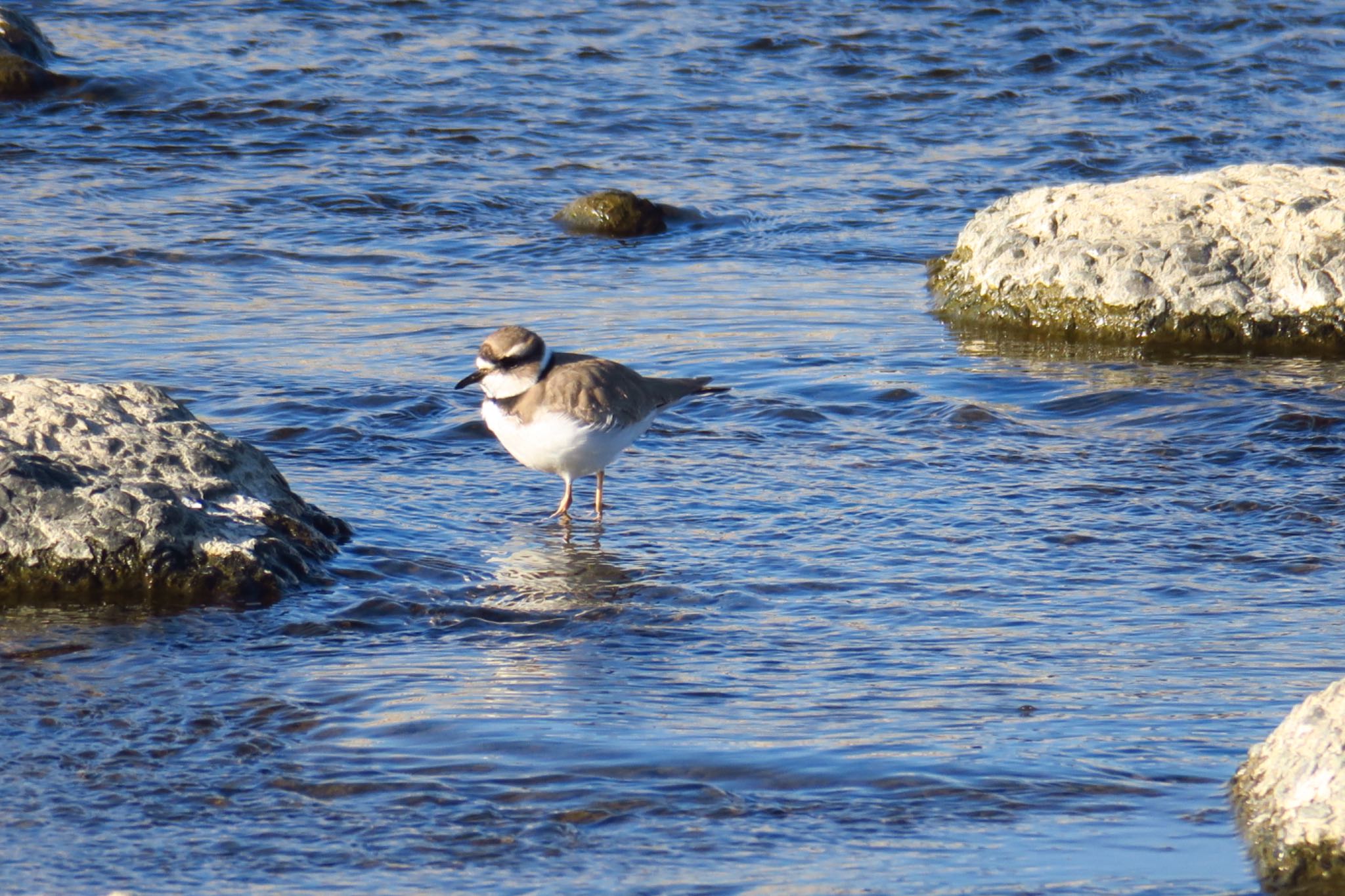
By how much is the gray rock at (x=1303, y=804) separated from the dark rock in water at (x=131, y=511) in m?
3.36

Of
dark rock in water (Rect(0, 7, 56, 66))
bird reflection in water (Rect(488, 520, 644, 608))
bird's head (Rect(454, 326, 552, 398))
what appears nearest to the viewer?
bird reflection in water (Rect(488, 520, 644, 608))

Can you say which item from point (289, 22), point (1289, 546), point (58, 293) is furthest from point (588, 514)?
point (289, 22)

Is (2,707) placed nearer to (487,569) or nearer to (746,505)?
(487,569)

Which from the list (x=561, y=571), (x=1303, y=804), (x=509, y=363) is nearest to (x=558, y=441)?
(x=509, y=363)

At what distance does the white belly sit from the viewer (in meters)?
7.23

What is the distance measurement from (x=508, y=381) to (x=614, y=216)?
5131mm

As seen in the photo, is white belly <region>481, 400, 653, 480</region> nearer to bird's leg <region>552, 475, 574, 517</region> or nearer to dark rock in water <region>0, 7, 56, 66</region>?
bird's leg <region>552, 475, 574, 517</region>

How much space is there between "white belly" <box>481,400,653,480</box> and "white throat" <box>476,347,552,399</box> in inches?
2.4

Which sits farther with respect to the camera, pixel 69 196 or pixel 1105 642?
pixel 69 196

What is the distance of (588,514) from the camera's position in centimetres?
759

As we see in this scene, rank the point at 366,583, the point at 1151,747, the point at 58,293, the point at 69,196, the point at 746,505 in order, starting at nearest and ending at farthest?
the point at 1151,747, the point at 366,583, the point at 746,505, the point at 58,293, the point at 69,196

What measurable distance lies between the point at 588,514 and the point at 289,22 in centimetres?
1188

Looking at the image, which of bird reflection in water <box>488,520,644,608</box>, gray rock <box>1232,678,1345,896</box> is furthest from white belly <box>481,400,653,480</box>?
gray rock <box>1232,678,1345,896</box>

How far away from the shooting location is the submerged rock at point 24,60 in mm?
15414
